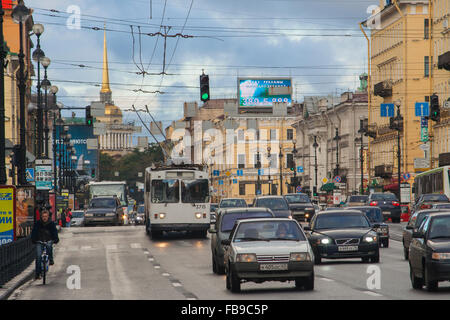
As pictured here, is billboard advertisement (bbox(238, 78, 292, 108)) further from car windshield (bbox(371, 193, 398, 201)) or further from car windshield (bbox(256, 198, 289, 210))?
car windshield (bbox(256, 198, 289, 210))

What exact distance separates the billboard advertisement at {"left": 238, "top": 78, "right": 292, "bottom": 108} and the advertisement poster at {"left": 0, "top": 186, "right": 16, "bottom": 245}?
396 ft

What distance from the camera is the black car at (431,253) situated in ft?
61.1

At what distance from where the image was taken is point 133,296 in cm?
1966

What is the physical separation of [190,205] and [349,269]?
19.9 meters

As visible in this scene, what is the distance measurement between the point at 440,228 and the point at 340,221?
33.4 ft

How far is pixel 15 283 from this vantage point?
939 inches

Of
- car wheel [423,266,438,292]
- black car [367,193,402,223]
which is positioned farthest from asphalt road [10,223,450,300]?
black car [367,193,402,223]

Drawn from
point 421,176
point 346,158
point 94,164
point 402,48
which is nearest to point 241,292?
point 421,176

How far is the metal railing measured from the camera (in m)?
23.2

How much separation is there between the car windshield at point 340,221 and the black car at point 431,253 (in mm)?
9144

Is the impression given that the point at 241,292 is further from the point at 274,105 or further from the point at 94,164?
the point at 94,164

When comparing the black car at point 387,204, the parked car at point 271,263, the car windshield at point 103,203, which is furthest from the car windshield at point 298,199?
the parked car at point 271,263

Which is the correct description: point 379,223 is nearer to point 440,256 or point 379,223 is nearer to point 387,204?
point 440,256

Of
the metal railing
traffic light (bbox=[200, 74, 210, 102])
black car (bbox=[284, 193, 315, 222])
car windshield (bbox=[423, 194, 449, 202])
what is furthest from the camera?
black car (bbox=[284, 193, 315, 222])
